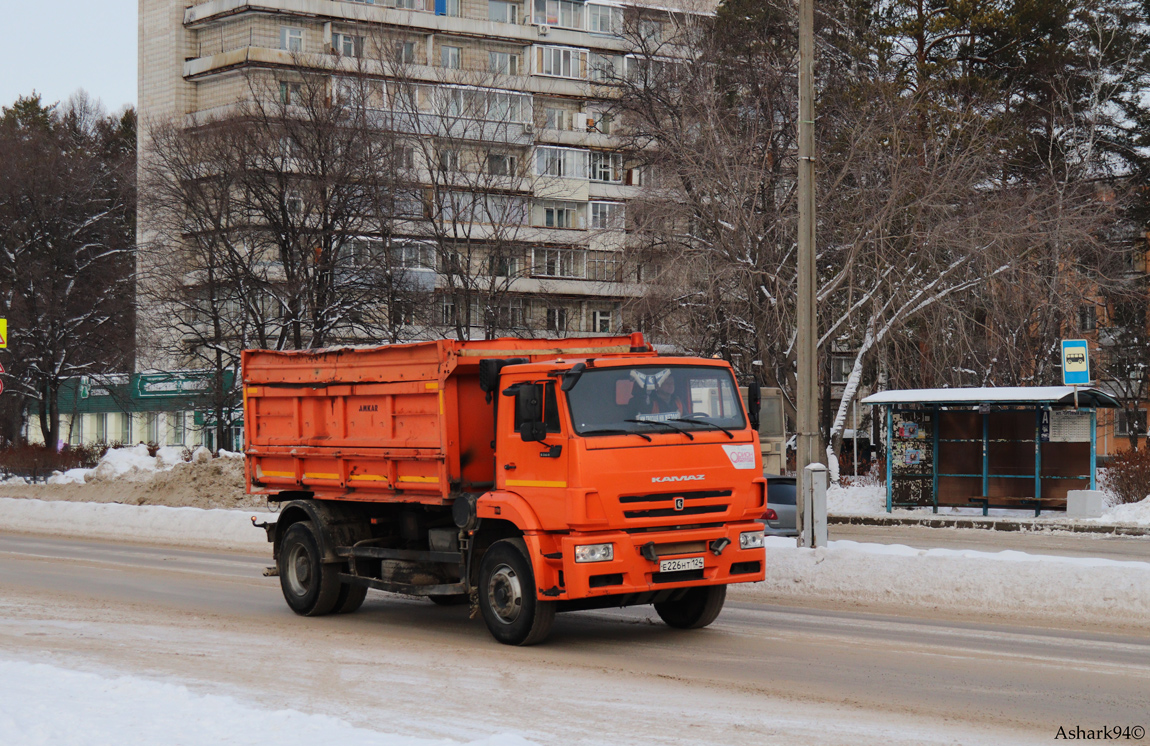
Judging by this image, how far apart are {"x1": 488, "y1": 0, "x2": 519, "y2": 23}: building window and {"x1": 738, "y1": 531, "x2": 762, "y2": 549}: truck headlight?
68949 mm

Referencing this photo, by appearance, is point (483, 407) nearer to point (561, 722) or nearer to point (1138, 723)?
point (561, 722)

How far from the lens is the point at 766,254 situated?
1251 inches

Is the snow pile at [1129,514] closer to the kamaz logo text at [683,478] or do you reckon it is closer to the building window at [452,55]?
the kamaz logo text at [683,478]

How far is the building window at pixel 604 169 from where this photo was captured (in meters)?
77.9

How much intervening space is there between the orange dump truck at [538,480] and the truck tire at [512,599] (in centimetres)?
1

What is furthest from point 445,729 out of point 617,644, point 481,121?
point 481,121

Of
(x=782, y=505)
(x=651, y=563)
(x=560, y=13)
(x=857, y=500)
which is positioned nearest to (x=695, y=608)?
(x=651, y=563)

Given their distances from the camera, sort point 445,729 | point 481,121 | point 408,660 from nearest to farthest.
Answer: point 445,729, point 408,660, point 481,121

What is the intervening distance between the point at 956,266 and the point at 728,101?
9772 mm

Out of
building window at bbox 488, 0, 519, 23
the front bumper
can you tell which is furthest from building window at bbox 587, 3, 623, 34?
the front bumper

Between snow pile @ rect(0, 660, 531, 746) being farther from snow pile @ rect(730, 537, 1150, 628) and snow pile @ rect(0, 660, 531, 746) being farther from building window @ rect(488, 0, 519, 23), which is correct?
building window @ rect(488, 0, 519, 23)

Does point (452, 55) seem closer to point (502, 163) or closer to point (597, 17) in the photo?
point (597, 17)

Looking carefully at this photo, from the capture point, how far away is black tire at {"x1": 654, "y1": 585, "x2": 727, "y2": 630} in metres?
12.1

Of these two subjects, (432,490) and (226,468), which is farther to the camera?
(226,468)
